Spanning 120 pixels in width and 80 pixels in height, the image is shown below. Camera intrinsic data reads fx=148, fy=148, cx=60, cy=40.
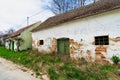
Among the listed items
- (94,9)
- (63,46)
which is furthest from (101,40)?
(63,46)

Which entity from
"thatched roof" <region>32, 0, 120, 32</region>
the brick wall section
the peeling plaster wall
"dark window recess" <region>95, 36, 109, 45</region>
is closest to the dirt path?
the peeling plaster wall

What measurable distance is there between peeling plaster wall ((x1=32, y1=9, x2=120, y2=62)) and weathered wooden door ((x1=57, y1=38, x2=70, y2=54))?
1.45 ft

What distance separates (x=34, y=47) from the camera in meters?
20.4

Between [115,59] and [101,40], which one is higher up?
[101,40]

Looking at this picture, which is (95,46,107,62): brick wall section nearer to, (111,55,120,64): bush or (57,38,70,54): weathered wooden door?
(111,55,120,64): bush

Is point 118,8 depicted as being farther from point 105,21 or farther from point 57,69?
point 57,69

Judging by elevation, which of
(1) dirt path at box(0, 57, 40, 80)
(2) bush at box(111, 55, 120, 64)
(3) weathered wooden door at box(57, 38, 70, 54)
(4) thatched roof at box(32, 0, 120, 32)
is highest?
(4) thatched roof at box(32, 0, 120, 32)

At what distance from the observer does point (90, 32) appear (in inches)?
431

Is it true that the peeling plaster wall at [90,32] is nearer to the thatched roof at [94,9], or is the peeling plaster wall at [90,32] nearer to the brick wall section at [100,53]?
the brick wall section at [100,53]

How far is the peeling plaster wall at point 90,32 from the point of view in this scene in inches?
370

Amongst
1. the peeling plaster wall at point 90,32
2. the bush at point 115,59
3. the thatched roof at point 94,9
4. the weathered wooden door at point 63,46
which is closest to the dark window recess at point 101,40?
the peeling plaster wall at point 90,32

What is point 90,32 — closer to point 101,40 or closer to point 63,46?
point 101,40

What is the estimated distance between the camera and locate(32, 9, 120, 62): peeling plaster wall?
30.8 feet

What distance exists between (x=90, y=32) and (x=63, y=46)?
406 centimetres
